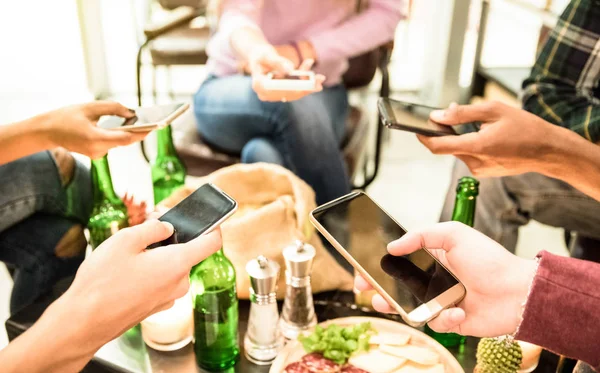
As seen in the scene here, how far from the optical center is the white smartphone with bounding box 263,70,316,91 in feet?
4.12

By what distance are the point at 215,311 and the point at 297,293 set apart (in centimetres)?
14

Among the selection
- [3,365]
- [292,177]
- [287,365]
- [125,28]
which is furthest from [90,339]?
[125,28]

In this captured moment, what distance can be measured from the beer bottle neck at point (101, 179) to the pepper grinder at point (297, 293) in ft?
1.30

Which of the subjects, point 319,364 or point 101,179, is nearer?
point 319,364

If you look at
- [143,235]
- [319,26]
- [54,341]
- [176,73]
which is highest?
[319,26]

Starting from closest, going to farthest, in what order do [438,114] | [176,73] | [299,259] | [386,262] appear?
[386,262] < [299,259] < [438,114] < [176,73]

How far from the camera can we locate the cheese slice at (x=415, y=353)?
846 millimetres

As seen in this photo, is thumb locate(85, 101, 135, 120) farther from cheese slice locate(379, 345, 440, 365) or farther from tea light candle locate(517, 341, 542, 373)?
tea light candle locate(517, 341, 542, 373)

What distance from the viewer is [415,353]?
86 centimetres

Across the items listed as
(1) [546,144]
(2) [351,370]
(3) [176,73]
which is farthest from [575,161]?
(3) [176,73]

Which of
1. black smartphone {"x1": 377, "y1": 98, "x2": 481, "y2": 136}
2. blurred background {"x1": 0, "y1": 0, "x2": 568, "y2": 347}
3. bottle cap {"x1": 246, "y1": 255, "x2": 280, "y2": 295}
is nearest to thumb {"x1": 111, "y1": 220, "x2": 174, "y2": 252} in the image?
bottle cap {"x1": 246, "y1": 255, "x2": 280, "y2": 295}

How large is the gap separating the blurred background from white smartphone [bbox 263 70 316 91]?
49.5 inches

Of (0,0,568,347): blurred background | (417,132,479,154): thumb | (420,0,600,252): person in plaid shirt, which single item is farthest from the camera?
(0,0,568,347): blurred background

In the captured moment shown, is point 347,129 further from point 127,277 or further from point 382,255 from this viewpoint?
point 127,277
